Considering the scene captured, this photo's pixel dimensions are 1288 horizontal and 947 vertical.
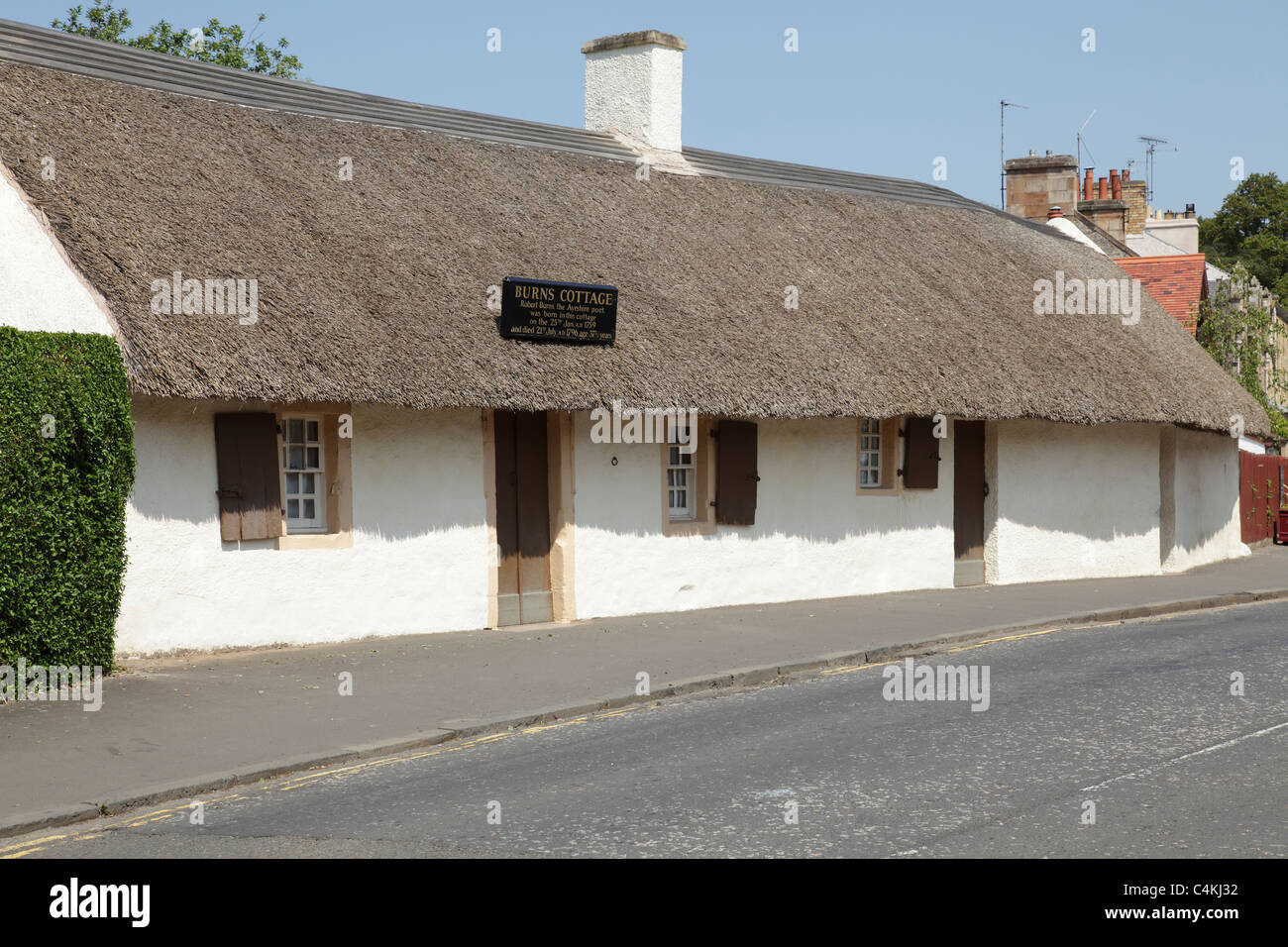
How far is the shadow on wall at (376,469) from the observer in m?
12.1

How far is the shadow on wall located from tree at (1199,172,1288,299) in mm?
56703

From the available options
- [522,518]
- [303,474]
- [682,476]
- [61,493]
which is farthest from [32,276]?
[682,476]

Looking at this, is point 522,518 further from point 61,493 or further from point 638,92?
point 638,92

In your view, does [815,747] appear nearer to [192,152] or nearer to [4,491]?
[4,491]

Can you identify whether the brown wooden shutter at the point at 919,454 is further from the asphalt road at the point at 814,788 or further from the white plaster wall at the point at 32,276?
the white plaster wall at the point at 32,276

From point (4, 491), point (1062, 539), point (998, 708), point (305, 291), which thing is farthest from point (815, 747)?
point (1062, 539)

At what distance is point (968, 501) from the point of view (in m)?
20.0

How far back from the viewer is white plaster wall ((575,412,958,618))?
1552 centimetres

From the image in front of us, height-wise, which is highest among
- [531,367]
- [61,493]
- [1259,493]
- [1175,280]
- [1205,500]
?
[1175,280]

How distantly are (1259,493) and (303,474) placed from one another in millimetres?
22848

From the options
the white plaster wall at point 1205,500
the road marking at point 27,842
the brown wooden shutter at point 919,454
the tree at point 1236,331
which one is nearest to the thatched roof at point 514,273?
the brown wooden shutter at point 919,454
